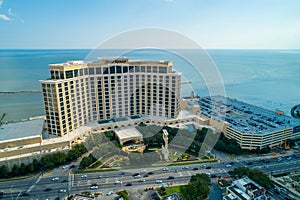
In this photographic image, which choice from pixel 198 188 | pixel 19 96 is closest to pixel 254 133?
pixel 198 188

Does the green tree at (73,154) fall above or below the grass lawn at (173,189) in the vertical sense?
above

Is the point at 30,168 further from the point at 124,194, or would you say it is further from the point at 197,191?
the point at 197,191

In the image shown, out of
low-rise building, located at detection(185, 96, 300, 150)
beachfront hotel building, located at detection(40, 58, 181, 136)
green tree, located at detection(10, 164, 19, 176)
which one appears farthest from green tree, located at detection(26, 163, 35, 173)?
low-rise building, located at detection(185, 96, 300, 150)

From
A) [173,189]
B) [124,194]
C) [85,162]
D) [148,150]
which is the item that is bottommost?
[173,189]

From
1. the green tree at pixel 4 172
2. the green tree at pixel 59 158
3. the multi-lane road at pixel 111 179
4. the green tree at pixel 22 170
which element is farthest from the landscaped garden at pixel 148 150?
the green tree at pixel 4 172

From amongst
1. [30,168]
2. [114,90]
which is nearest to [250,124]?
[114,90]

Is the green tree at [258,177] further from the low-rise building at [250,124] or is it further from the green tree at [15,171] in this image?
the green tree at [15,171]
